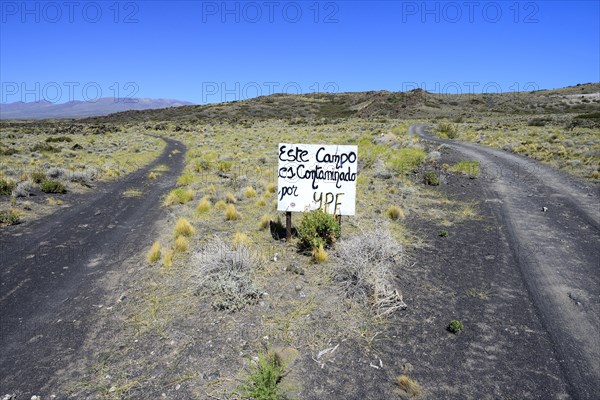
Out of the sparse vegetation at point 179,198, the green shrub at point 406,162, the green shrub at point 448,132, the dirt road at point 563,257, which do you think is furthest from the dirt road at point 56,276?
the green shrub at point 448,132

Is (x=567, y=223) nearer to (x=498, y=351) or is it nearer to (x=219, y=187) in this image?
(x=498, y=351)

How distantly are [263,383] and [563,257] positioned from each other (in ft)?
23.3

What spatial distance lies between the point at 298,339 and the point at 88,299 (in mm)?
3953

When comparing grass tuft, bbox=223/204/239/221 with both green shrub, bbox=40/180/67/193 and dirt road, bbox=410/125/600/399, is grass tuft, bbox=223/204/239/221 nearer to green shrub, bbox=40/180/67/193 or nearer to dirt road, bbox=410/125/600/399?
dirt road, bbox=410/125/600/399

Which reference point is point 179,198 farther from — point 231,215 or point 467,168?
point 467,168

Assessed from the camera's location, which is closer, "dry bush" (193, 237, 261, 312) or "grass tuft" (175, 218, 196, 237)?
"dry bush" (193, 237, 261, 312)

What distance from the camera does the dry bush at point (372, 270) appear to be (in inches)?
230

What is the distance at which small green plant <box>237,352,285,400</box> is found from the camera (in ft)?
12.8

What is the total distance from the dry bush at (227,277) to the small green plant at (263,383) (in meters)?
1.59

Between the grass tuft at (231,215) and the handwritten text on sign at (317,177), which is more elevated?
→ the handwritten text on sign at (317,177)

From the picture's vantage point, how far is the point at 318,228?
801 cm

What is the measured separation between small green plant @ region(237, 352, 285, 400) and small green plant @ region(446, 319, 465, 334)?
2511 mm

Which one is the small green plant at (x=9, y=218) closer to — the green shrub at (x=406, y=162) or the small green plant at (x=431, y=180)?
the small green plant at (x=431, y=180)

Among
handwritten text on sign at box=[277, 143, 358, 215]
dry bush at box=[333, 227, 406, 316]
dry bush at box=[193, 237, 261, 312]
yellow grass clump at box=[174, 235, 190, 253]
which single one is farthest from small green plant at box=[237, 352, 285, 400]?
yellow grass clump at box=[174, 235, 190, 253]
